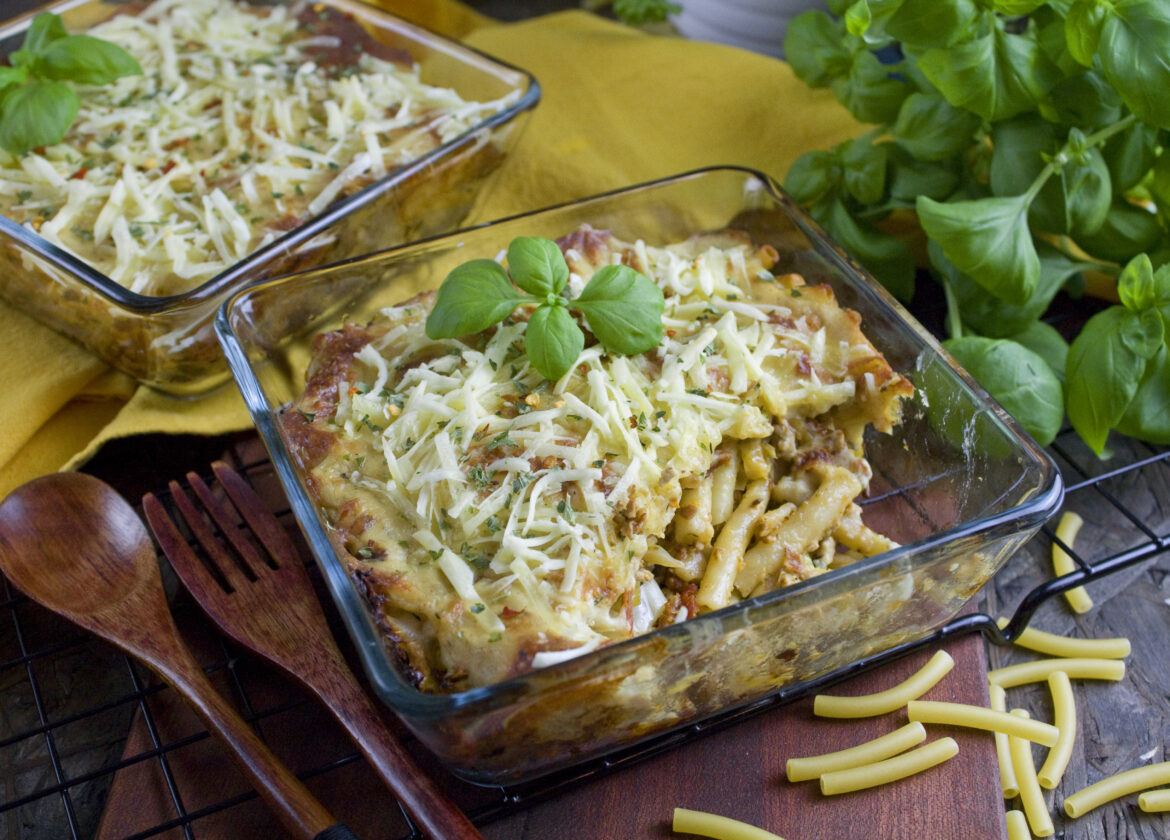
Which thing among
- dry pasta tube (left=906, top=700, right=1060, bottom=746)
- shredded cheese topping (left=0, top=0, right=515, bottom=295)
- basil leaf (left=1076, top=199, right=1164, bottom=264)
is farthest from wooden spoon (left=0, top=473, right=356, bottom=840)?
basil leaf (left=1076, top=199, right=1164, bottom=264)

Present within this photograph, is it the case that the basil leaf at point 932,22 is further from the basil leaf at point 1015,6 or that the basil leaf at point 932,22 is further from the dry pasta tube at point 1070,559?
the dry pasta tube at point 1070,559

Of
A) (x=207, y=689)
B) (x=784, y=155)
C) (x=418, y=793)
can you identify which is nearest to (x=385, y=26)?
(x=784, y=155)

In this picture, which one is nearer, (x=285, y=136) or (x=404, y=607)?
(x=404, y=607)

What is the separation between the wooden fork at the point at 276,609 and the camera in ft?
4.41

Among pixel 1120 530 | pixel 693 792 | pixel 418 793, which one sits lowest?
pixel 1120 530

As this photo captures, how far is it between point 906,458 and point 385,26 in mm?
1820

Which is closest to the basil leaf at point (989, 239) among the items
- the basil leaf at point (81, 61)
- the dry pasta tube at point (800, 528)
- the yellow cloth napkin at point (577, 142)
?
the dry pasta tube at point (800, 528)

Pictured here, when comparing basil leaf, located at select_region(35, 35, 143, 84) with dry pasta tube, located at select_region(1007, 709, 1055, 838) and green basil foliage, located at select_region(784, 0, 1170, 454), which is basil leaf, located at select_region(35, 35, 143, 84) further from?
dry pasta tube, located at select_region(1007, 709, 1055, 838)

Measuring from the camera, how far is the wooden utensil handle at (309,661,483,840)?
1297 mm

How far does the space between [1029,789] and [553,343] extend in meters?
0.92

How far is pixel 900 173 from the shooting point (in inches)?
83.5

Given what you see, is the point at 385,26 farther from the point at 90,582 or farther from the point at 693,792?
the point at 693,792

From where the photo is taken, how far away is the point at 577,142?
261cm

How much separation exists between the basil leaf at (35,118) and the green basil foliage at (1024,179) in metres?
1.51
